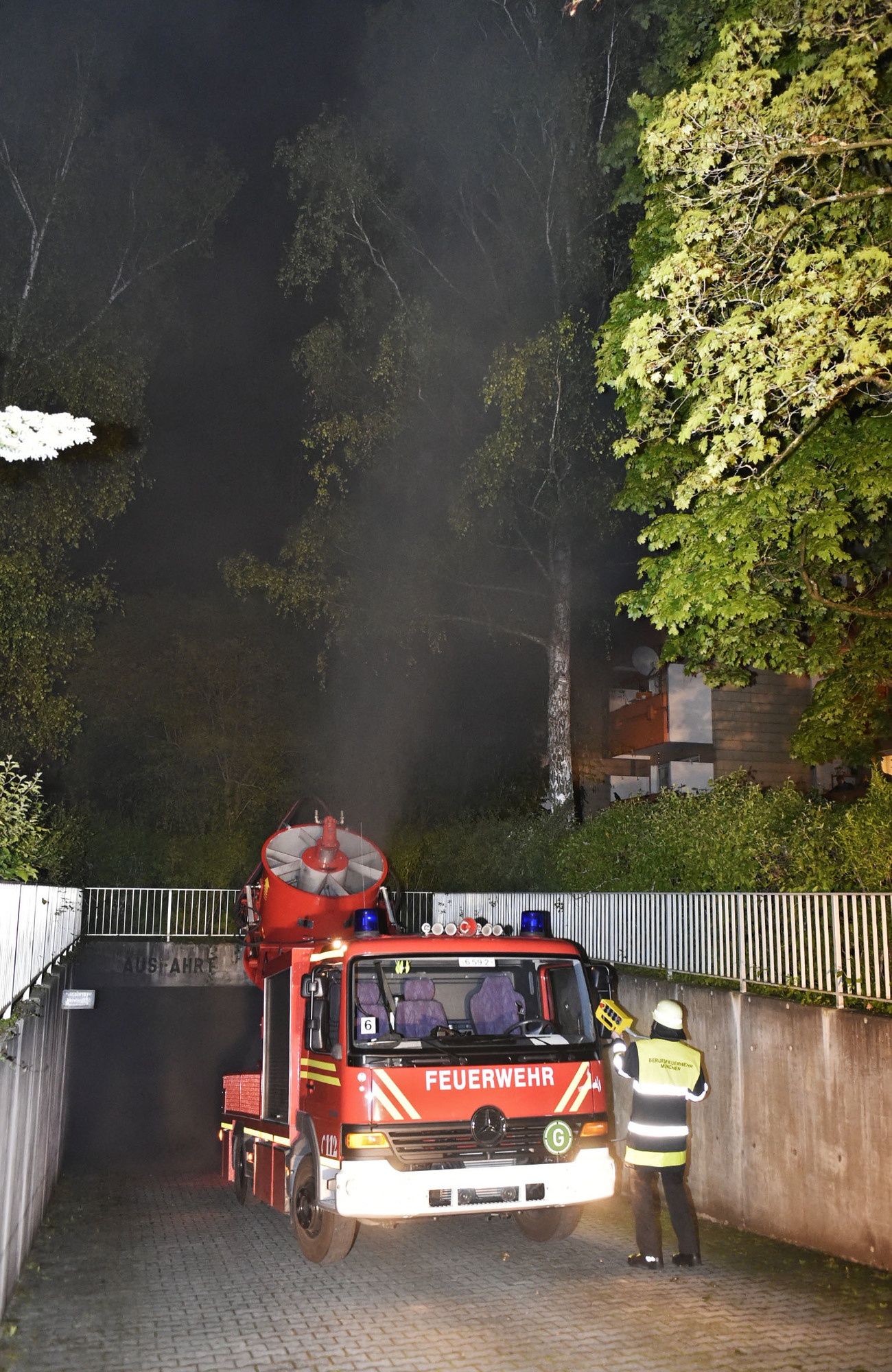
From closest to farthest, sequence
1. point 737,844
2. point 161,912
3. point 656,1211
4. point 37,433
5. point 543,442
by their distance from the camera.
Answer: point 37,433
point 656,1211
point 737,844
point 543,442
point 161,912

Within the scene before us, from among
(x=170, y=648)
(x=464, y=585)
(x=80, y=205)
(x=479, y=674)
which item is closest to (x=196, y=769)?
(x=170, y=648)

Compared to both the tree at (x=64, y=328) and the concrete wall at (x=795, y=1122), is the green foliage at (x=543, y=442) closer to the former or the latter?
the tree at (x=64, y=328)

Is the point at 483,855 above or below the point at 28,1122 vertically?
above

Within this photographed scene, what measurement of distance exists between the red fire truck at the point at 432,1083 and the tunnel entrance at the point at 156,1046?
763 centimetres

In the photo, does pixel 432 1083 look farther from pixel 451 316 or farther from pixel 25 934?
pixel 451 316

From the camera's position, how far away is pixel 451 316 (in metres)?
20.4

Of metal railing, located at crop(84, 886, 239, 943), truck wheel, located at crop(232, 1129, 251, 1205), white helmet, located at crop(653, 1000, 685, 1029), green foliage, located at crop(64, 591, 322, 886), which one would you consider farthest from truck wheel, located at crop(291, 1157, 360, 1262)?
green foliage, located at crop(64, 591, 322, 886)

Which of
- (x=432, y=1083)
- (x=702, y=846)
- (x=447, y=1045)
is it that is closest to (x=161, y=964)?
(x=702, y=846)

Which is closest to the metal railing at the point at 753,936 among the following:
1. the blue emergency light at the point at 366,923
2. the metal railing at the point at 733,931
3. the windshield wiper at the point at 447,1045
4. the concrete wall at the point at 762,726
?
the metal railing at the point at 733,931

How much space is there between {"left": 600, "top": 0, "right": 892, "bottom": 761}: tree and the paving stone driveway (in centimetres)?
531

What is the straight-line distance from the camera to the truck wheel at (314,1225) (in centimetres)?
755

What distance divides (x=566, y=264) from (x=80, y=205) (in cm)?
845

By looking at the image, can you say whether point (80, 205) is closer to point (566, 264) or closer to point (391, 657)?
point (566, 264)

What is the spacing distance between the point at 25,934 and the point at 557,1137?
3808mm
